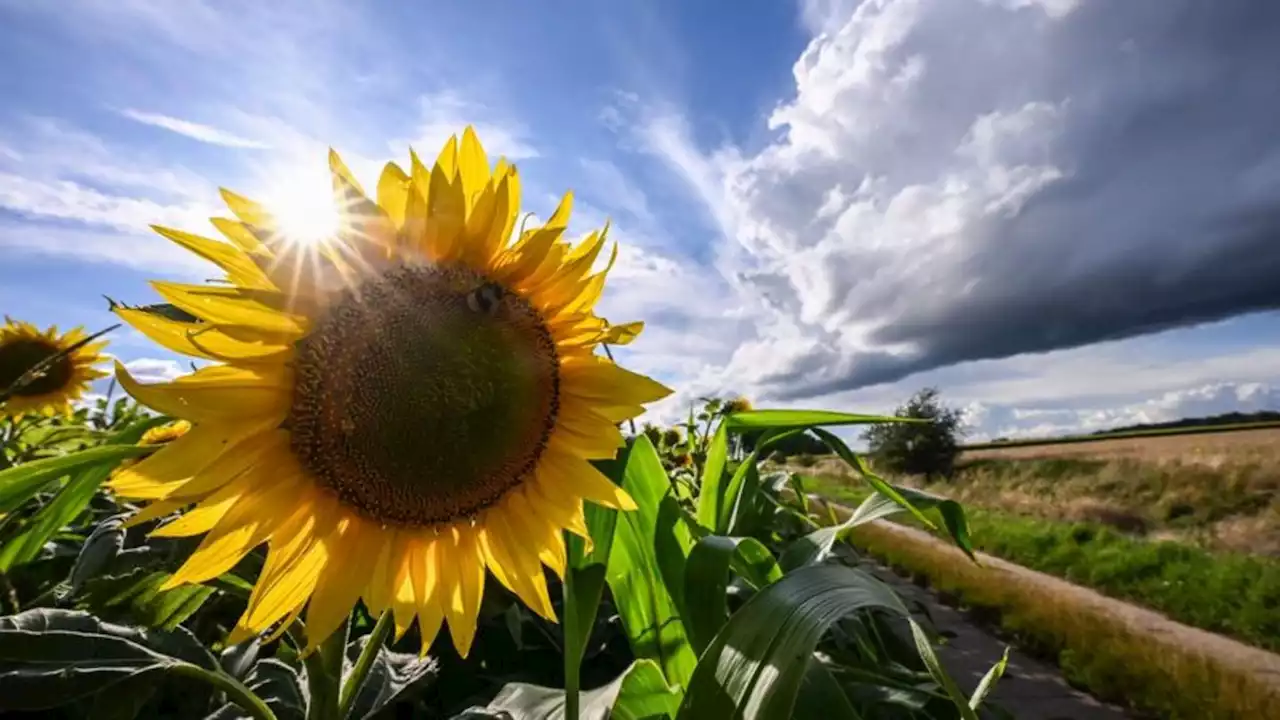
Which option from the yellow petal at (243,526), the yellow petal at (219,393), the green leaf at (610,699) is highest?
the yellow petal at (219,393)

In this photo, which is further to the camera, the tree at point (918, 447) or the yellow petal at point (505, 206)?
the tree at point (918, 447)

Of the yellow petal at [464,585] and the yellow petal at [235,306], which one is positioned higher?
the yellow petal at [235,306]

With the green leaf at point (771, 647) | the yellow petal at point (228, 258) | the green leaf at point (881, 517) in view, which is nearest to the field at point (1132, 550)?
the green leaf at point (881, 517)

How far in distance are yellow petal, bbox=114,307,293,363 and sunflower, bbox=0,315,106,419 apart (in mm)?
1586

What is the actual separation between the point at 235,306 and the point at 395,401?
139mm

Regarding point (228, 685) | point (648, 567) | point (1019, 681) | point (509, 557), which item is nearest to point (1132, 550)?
point (1019, 681)

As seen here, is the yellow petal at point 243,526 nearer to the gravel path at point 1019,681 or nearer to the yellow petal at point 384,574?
the yellow petal at point 384,574

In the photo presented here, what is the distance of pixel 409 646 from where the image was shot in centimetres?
98

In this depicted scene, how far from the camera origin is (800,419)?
0.83m

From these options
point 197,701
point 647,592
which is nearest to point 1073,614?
point 647,592

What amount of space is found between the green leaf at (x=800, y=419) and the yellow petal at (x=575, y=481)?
200 millimetres

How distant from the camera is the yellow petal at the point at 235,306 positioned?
583 millimetres

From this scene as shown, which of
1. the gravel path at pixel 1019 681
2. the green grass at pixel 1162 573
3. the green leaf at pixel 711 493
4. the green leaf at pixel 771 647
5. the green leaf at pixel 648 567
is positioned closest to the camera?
the green leaf at pixel 771 647

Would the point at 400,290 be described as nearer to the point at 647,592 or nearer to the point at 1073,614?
the point at 647,592
